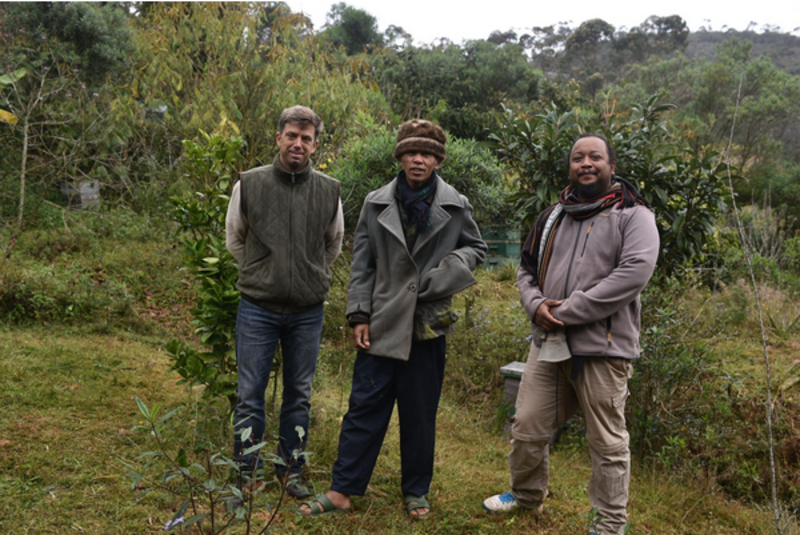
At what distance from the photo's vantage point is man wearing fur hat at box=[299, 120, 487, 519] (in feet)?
9.52

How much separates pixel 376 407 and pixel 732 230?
7.45 meters

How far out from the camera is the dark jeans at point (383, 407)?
296 cm

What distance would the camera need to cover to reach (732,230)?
855cm

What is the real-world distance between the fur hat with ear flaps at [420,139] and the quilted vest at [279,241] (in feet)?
1.61

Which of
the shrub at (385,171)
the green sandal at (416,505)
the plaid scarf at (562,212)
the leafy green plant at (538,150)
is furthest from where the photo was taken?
the shrub at (385,171)

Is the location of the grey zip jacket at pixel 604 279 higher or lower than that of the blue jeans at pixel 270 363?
higher

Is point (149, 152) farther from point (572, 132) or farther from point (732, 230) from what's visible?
point (732, 230)

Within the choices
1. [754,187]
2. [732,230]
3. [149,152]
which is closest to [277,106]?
[149,152]

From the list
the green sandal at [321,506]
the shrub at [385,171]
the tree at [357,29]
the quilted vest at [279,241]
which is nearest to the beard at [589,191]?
the quilted vest at [279,241]

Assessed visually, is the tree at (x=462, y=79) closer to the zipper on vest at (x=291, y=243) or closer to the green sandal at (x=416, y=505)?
the zipper on vest at (x=291, y=243)

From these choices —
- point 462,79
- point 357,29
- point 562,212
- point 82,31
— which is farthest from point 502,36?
point 562,212

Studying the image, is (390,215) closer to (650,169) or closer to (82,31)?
(650,169)

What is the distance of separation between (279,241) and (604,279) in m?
1.49

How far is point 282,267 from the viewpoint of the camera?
285 cm
